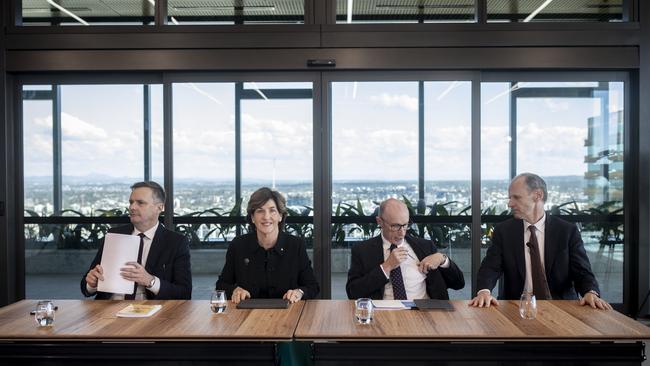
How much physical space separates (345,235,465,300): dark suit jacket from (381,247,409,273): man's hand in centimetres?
4

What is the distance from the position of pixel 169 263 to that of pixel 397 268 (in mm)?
1389

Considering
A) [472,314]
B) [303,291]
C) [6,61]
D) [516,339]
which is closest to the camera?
[516,339]

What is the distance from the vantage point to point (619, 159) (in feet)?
14.8

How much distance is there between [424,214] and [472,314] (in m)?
1.93

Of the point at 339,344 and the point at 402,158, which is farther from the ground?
the point at 402,158

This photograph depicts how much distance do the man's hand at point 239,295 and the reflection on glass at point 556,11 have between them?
302cm

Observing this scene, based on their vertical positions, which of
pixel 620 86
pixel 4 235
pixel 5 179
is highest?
pixel 620 86

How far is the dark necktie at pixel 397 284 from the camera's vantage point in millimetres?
3213

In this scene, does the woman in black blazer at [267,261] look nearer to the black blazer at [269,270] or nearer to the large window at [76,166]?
the black blazer at [269,270]

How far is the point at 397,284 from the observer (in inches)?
127

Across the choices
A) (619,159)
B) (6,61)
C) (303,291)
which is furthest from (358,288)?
(6,61)

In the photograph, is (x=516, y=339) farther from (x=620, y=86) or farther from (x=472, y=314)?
(x=620, y=86)

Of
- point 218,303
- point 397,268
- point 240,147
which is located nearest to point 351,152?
point 240,147

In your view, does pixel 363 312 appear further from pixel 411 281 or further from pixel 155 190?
pixel 155 190
